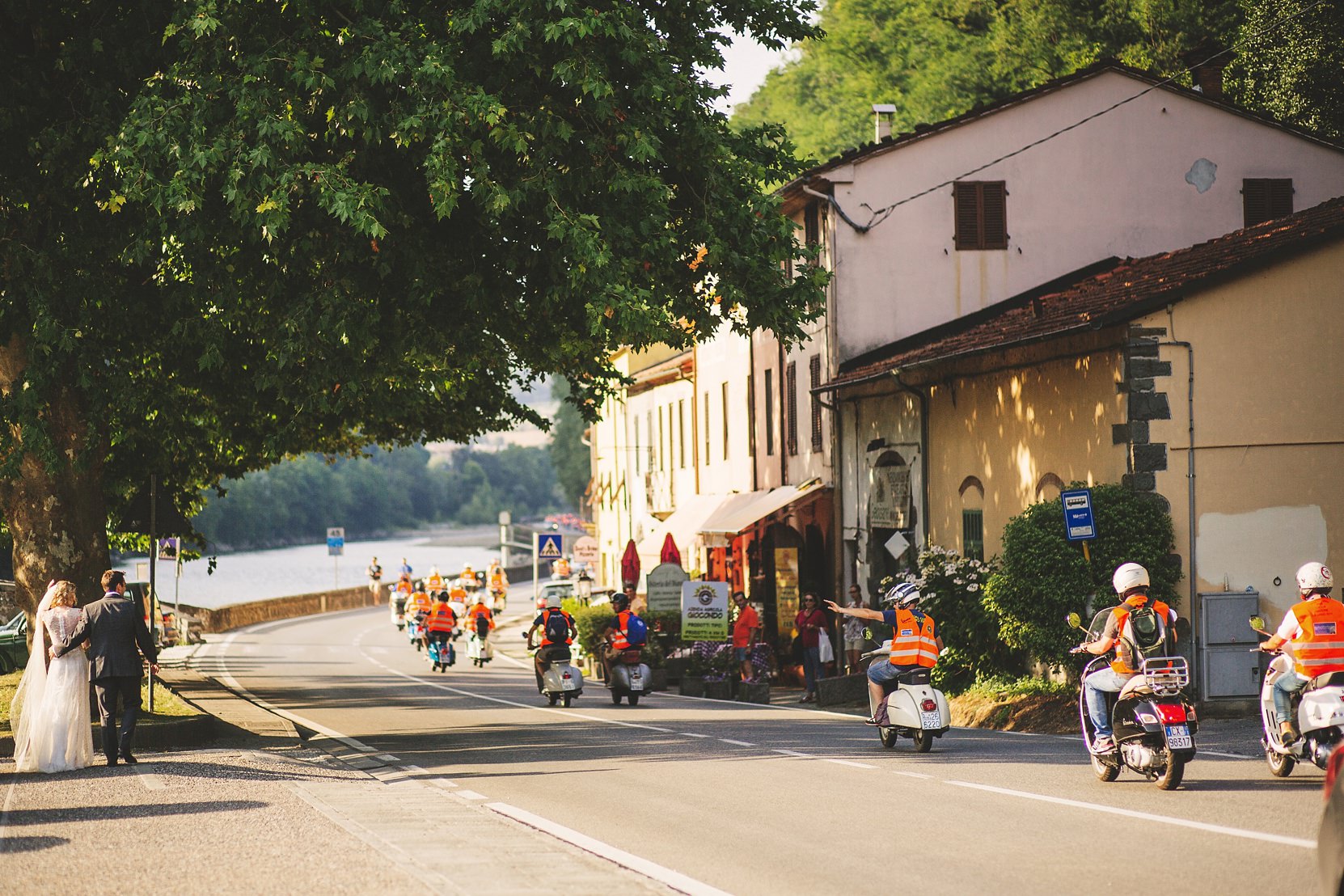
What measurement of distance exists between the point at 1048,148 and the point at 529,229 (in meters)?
16.6

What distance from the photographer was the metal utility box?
20031 millimetres

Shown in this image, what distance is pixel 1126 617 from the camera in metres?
12.9

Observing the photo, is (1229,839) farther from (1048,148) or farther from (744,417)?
(744,417)

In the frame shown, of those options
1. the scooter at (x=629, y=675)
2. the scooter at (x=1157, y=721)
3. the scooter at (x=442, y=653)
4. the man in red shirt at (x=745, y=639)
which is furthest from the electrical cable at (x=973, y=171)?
the scooter at (x=1157, y=721)

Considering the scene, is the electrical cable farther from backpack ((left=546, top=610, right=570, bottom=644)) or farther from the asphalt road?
the asphalt road

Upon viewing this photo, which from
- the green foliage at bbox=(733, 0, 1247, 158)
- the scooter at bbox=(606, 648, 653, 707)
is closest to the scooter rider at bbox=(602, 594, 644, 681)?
the scooter at bbox=(606, 648, 653, 707)

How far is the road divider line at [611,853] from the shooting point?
8.82 m

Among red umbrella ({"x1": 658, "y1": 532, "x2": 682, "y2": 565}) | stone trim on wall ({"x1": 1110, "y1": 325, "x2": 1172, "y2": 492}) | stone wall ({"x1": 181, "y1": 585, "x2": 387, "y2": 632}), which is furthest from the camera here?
stone wall ({"x1": 181, "y1": 585, "x2": 387, "y2": 632})

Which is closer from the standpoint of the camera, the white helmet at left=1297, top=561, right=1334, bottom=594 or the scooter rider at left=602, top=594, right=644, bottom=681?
the white helmet at left=1297, top=561, right=1334, bottom=594

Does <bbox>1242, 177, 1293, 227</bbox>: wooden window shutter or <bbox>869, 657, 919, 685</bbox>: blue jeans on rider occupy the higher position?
<bbox>1242, 177, 1293, 227</bbox>: wooden window shutter

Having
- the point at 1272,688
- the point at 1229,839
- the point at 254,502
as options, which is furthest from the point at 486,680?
the point at 254,502

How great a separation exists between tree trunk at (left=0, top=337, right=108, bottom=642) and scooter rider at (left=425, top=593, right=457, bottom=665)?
60.3ft

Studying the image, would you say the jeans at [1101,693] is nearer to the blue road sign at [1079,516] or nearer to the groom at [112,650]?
the blue road sign at [1079,516]

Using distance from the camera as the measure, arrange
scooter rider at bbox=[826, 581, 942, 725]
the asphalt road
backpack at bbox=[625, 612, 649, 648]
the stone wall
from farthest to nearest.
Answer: the stone wall
backpack at bbox=[625, 612, 649, 648]
scooter rider at bbox=[826, 581, 942, 725]
the asphalt road
